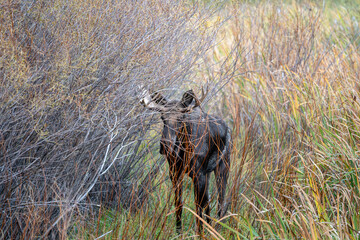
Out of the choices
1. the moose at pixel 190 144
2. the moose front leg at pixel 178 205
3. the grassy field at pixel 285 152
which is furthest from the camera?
the moose front leg at pixel 178 205

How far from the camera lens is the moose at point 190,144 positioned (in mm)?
3258

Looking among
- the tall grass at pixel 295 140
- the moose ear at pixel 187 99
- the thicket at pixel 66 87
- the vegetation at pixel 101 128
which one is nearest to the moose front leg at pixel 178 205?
the vegetation at pixel 101 128

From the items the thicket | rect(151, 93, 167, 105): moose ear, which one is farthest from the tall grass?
the thicket

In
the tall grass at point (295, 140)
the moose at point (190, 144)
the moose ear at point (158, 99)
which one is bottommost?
the tall grass at point (295, 140)

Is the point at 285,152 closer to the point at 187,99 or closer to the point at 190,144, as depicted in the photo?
the point at 190,144

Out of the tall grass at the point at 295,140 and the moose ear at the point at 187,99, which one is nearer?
the tall grass at the point at 295,140

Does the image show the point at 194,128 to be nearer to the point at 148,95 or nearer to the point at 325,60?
the point at 148,95

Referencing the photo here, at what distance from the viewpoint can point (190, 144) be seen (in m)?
3.36

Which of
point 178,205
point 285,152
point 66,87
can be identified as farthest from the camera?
point 285,152

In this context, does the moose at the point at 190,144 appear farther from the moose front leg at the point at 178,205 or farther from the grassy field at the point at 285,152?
the grassy field at the point at 285,152

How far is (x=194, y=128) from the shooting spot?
11.7ft

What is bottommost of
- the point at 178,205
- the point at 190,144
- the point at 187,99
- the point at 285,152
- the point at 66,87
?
the point at 285,152

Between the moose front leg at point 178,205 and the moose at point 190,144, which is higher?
the moose at point 190,144

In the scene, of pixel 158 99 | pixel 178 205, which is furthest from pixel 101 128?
pixel 178 205
